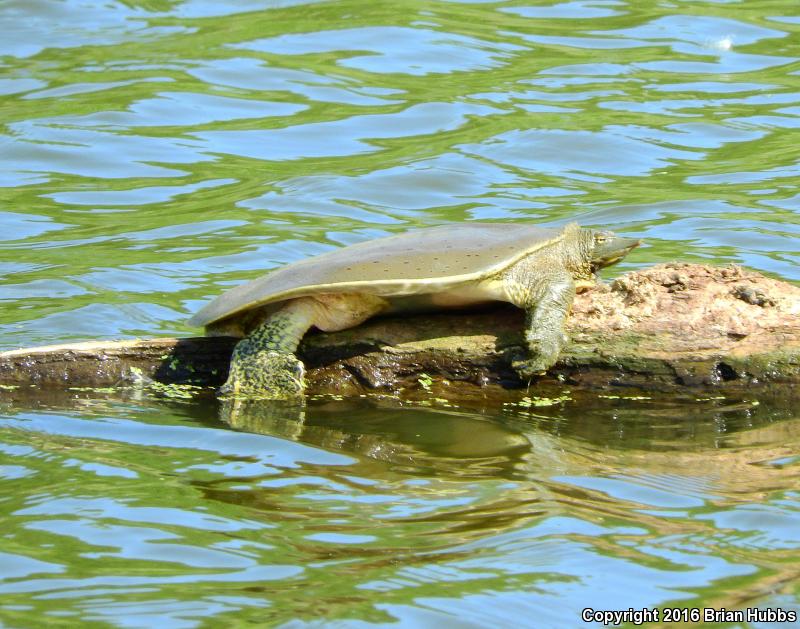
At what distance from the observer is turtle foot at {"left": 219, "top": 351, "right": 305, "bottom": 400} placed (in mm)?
4730

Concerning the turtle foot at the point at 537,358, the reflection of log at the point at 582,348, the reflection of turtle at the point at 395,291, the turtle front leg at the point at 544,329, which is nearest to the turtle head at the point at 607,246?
the reflection of turtle at the point at 395,291

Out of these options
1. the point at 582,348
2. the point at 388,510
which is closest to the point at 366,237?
the point at 582,348

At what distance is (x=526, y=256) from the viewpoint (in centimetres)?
473

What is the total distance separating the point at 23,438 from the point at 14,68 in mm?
6712

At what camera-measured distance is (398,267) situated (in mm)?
4582

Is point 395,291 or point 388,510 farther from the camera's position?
point 395,291

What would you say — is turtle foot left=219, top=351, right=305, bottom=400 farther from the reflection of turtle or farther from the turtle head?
the turtle head

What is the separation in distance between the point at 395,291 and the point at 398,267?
0.08 m

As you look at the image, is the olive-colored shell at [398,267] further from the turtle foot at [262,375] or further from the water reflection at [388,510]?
the water reflection at [388,510]

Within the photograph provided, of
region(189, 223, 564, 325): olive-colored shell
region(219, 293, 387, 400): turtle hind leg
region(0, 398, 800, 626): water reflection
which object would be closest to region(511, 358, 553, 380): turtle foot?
region(0, 398, 800, 626): water reflection

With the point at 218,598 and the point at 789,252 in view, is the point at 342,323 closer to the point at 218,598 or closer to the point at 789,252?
the point at 218,598

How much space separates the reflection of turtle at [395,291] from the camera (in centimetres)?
454

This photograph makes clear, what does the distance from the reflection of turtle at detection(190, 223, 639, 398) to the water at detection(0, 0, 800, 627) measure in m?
0.22

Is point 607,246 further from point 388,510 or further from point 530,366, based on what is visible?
point 388,510
